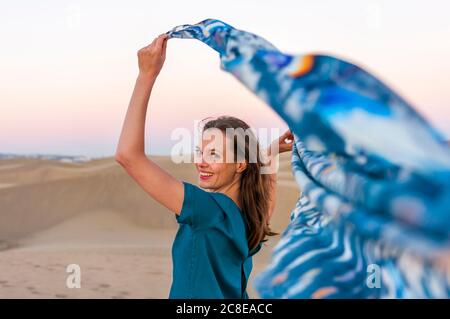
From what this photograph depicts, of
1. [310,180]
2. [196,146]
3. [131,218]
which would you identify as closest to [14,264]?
[131,218]

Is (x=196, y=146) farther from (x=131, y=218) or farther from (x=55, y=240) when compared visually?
(x=131, y=218)

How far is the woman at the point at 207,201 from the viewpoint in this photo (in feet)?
6.29

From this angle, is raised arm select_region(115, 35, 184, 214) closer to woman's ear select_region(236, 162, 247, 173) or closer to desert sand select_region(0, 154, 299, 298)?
woman's ear select_region(236, 162, 247, 173)

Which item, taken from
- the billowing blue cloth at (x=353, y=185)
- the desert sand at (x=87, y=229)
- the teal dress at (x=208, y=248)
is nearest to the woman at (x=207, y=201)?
the teal dress at (x=208, y=248)

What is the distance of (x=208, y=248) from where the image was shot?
2.05 m

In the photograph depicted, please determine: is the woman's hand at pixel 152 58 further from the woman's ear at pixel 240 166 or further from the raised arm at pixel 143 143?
the woman's ear at pixel 240 166

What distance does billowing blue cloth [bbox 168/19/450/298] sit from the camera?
1154 millimetres

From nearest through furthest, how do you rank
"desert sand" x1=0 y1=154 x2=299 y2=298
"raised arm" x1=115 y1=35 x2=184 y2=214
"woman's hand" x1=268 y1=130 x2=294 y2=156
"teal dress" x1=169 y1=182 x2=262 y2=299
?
"raised arm" x1=115 y1=35 x2=184 y2=214
"teal dress" x1=169 y1=182 x2=262 y2=299
"woman's hand" x1=268 y1=130 x2=294 y2=156
"desert sand" x1=0 y1=154 x2=299 y2=298

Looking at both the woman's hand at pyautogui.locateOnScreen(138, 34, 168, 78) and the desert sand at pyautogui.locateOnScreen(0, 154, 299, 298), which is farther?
the desert sand at pyautogui.locateOnScreen(0, 154, 299, 298)

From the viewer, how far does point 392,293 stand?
1331 millimetres

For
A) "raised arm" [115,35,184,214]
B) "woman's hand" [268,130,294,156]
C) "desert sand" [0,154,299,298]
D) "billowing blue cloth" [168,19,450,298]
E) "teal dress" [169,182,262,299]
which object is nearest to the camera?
"billowing blue cloth" [168,19,450,298]

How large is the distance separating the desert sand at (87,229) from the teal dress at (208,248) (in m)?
3.90

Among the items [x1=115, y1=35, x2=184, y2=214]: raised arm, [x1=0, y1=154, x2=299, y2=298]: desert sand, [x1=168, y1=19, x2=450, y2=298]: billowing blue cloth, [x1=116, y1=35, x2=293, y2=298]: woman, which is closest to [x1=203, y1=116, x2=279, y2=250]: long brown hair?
[x1=116, y1=35, x2=293, y2=298]: woman
